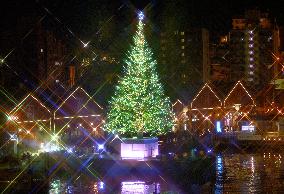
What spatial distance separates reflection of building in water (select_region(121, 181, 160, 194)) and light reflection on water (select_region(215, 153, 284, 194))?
2.26 m

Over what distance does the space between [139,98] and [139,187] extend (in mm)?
7641

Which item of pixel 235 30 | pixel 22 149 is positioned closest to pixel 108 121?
pixel 22 149

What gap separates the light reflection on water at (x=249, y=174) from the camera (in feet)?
68.5

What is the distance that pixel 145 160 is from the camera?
23.5 m

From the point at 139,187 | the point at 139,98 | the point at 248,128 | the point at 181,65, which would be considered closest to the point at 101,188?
the point at 139,187

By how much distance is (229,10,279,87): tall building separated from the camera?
94.6 m

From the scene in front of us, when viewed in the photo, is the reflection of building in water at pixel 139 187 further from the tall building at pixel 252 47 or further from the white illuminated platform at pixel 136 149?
the tall building at pixel 252 47

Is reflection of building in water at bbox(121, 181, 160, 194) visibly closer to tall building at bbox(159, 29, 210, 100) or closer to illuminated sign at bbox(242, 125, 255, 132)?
tall building at bbox(159, 29, 210, 100)

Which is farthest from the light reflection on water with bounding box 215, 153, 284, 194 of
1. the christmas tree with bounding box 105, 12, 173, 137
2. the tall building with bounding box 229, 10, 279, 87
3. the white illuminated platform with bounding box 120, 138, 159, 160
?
the tall building with bounding box 229, 10, 279, 87

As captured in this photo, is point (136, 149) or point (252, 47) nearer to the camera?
point (136, 149)

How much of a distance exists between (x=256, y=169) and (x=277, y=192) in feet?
24.6

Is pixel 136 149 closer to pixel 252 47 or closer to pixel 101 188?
pixel 101 188

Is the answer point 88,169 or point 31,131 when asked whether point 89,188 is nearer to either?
point 88,169

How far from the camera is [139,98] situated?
2736 cm
